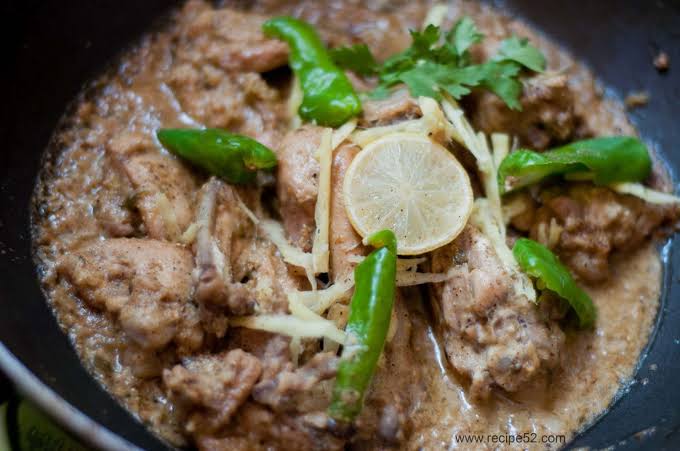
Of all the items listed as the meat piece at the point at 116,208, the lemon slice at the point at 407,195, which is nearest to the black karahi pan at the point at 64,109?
the meat piece at the point at 116,208

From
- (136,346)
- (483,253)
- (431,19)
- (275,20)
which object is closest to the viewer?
(136,346)

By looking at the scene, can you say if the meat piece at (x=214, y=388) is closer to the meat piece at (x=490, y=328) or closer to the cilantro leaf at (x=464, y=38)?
the meat piece at (x=490, y=328)

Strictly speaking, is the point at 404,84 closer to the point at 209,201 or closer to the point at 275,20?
the point at 275,20

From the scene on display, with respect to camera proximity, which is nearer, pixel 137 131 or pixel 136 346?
pixel 136 346

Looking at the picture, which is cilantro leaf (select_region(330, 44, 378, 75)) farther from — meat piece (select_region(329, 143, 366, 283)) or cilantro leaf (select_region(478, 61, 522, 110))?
meat piece (select_region(329, 143, 366, 283))

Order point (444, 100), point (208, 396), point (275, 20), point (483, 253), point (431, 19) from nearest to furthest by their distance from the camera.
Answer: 1. point (208, 396)
2. point (483, 253)
3. point (444, 100)
4. point (275, 20)
5. point (431, 19)

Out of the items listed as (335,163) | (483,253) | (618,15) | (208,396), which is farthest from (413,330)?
(618,15)
